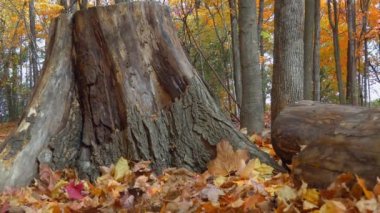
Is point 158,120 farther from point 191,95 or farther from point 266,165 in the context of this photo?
point 266,165

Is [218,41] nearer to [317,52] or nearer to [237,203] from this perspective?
[317,52]

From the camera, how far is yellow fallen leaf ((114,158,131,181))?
3.53m

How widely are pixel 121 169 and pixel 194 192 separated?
0.89 meters

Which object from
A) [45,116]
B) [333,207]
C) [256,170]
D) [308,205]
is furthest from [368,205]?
[45,116]

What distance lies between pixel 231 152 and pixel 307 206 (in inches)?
57.4

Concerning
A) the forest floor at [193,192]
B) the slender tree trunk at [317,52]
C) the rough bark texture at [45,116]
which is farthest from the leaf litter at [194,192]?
the slender tree trunk at [317,52]

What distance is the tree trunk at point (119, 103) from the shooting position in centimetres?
382

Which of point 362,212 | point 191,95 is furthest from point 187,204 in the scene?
point 191,95

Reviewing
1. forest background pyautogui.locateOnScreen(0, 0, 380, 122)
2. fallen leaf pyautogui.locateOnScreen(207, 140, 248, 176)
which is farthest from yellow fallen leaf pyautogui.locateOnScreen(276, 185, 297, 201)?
forest background pyautogui.locateOnScreen(0, 0, 380, 122)

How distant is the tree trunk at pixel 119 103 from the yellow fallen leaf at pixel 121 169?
18 centimetres

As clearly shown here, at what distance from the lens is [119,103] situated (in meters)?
3.92

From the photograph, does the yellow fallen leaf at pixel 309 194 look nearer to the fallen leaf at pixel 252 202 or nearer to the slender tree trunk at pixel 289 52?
the fallen leaf at pixel 252 202

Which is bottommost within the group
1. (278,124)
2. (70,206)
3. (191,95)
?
(70,206)

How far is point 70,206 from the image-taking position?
2824 mm
